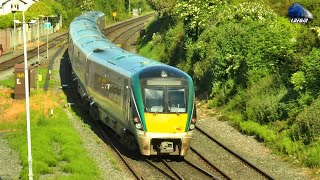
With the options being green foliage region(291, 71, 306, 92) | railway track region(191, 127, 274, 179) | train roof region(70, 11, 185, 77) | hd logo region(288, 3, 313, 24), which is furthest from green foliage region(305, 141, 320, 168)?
hd logo region(288, 3, 313, 24)

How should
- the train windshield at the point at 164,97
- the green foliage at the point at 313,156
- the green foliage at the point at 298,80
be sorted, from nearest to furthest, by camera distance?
the green foliage at the point at 313,156 < the train windshield at the point at 164,97 < the green foliage at the point at 298,80

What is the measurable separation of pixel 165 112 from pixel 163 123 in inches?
15.4

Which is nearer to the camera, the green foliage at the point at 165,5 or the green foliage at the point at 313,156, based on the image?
the green foliage at the point at 313,156

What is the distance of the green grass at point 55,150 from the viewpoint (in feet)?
56.9

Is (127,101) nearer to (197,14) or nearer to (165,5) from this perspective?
(197,14)

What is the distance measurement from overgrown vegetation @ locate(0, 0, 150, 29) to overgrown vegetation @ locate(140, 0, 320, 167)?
32546 mm

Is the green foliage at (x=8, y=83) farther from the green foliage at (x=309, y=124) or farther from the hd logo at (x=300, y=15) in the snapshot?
the green foliage at (x=309, y=124)

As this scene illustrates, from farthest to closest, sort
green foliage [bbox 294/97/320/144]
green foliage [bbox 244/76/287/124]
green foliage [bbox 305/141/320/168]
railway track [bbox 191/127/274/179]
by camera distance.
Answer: green foliage [bbox 244/76/287/124] < green foliage [bbox 294/97/320/144] < green foliage [bbox 305/141/320/168] < railway track [bbox 191/127/274/179]

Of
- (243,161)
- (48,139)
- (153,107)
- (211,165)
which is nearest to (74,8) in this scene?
(48,139)

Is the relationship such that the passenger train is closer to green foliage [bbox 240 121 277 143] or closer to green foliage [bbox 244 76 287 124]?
green foliage [bbox 240 121 277 143]

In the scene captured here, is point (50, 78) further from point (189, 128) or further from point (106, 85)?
point (189, 128)

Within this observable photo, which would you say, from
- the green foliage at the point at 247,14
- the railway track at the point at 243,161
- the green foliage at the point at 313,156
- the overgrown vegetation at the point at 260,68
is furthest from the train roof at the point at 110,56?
the green foliage at the point at 247,14

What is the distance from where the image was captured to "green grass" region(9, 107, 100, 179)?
17328 mm

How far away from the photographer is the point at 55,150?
20438 mm
